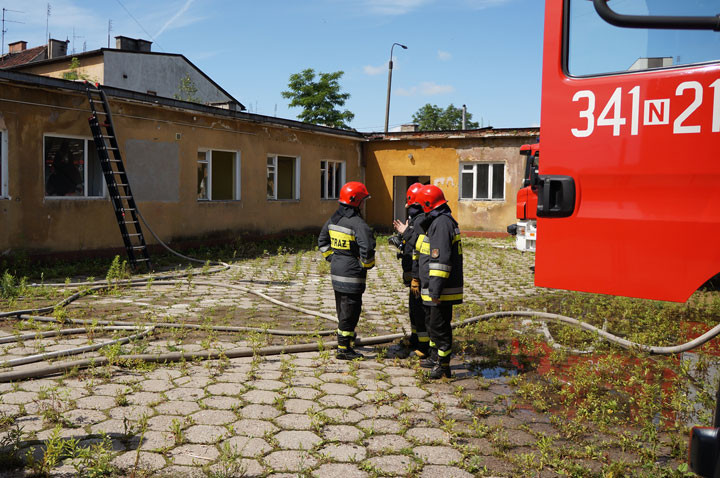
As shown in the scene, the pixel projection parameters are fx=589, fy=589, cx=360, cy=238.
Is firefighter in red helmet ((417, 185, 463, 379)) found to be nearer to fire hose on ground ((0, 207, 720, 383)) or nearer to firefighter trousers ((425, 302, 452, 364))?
firefighter trousers ((425, 302, 452, 364))

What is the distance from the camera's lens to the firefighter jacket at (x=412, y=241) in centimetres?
556

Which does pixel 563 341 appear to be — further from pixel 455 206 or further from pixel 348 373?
pixel 455 206

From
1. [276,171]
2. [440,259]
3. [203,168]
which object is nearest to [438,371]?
[440,259]

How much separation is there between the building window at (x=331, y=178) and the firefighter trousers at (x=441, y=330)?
15.4 metres

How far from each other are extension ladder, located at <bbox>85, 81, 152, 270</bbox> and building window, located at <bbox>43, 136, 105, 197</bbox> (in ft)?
1.67

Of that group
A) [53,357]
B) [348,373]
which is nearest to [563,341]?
[348,373]

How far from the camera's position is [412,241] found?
570 centimetres

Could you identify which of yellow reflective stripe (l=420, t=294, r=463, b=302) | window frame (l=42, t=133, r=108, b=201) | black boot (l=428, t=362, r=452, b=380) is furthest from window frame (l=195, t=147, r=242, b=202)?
black boot (l=428, t=362, r=452, b=380)

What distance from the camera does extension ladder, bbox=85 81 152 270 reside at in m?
11.4

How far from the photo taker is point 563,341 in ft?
21.0

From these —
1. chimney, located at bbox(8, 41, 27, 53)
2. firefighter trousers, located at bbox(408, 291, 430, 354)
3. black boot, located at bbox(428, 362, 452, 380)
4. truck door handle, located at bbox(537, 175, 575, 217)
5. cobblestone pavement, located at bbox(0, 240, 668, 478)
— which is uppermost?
chimney, located at bbox(8, 41, 27, 53)

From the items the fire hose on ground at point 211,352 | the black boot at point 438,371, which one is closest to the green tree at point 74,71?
the fire hose on ground at point 211,352

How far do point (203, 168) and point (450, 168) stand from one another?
9137 millimetres

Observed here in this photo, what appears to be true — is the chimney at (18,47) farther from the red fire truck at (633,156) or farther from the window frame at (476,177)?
the red fire truck at (633,156)
